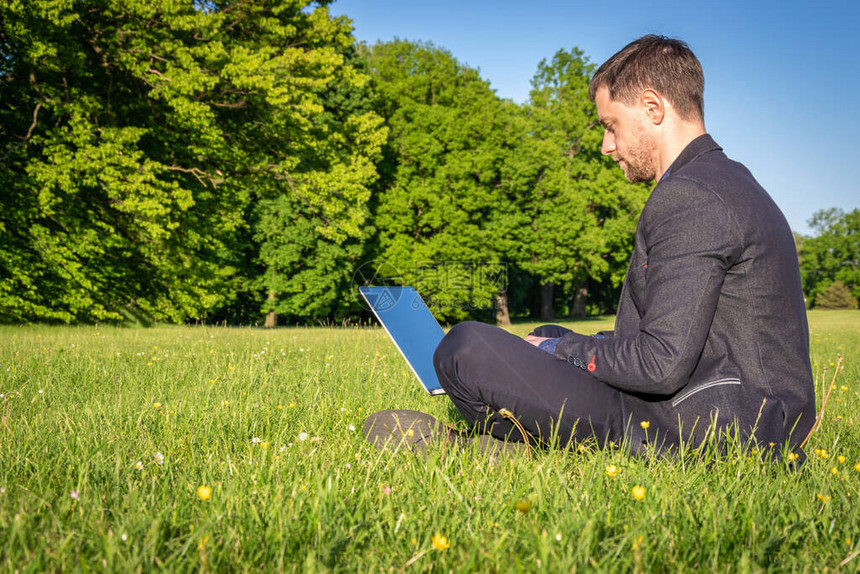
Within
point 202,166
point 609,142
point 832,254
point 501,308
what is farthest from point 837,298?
point 609,142

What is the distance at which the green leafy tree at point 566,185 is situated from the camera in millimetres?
26516

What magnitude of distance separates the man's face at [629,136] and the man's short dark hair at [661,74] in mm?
48

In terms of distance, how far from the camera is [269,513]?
1.67m

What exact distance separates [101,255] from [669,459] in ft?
47.9

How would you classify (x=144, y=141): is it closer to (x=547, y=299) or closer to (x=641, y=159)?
(x=641, y=159)

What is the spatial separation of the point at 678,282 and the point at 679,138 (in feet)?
2.33

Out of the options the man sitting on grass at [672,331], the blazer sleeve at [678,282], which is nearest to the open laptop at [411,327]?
the man sitting on grass at [672,331]

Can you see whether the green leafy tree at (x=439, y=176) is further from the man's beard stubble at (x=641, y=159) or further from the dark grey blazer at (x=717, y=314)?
the dark grey blazer at (x=717, y=314)

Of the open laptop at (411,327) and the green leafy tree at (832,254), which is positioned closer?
the open laptop at (411,327)

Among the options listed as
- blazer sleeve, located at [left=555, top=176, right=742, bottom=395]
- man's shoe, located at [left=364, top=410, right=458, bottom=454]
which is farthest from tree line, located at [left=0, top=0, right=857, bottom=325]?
blazer sleeve, located at [left=555, top=176, right=742, bottom=395]

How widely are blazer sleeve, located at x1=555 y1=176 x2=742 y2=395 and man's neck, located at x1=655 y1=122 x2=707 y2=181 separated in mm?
309

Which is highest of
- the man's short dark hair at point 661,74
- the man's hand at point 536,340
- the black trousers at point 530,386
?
the man's short dark hair at point 661,74

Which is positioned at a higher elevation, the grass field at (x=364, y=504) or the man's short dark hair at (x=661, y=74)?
the man's short dark hair at (x=661, y=74)

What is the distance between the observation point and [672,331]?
75.5 inches
